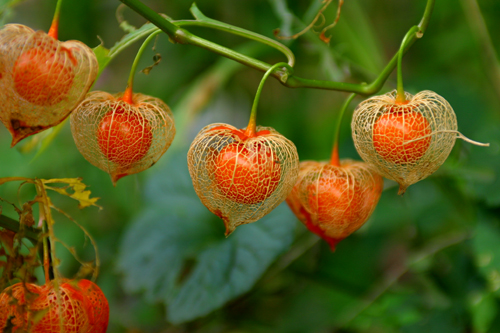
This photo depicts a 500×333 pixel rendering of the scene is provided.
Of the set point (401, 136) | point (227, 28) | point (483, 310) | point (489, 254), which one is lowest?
point (483, 310)

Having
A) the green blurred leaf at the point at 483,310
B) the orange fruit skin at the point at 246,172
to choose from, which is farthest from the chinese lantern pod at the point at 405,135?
the green blurred leaf at the point at 483,310

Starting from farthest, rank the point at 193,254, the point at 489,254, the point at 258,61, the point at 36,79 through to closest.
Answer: the point at 193,254 < the point at 489,254 < the point at 258,61 < the point at 36,79

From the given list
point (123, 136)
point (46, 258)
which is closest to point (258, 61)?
point (123, 136)

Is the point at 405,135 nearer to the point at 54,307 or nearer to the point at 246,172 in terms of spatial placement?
the point at 246,172

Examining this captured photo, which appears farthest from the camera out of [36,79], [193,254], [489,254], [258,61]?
[193,254]

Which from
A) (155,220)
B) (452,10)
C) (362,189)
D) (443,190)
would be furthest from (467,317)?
(452,10)

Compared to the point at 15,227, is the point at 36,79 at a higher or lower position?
higher

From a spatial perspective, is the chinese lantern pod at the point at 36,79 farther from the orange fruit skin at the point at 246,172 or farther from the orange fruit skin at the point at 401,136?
the orange fruit skin at the point at 401,136
